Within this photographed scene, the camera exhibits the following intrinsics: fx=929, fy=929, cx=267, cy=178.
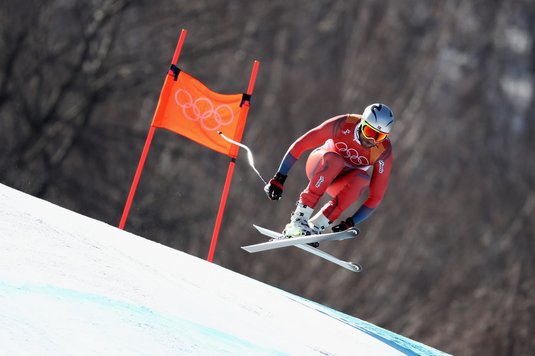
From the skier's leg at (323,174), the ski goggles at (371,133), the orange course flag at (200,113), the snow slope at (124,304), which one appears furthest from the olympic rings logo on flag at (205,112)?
the snow slope at (124,304)

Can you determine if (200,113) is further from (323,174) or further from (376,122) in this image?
(376,122)

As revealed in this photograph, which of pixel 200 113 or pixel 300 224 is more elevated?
pixel 200 113

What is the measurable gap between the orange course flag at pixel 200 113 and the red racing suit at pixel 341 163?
1323mm

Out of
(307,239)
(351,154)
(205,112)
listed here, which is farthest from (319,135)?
(205,112)

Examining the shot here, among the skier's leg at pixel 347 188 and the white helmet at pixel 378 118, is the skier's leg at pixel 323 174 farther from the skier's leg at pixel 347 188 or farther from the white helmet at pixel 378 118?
the white helmet at pixel 378 118

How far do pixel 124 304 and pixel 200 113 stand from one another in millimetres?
4148

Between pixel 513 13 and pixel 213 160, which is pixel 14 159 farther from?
pixel 513 13

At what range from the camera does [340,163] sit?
639cm

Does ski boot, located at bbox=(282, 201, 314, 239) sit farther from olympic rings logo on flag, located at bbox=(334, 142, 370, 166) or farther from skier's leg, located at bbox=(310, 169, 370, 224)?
olympic rings logo on flag, located at bbox=(334, 142, 370, 166)

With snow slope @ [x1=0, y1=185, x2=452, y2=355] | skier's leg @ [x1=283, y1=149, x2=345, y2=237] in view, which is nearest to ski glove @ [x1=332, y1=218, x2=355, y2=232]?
skier's leg @ [x1=283, y1=149, x2=345, y2=237]

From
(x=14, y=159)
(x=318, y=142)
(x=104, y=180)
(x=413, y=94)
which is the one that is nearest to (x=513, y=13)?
(x=413, y=94)

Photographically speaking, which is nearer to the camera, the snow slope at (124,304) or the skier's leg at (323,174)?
the snow slope at (124,304)

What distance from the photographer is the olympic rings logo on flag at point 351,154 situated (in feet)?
21.2

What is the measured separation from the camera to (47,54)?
83.0 ft
